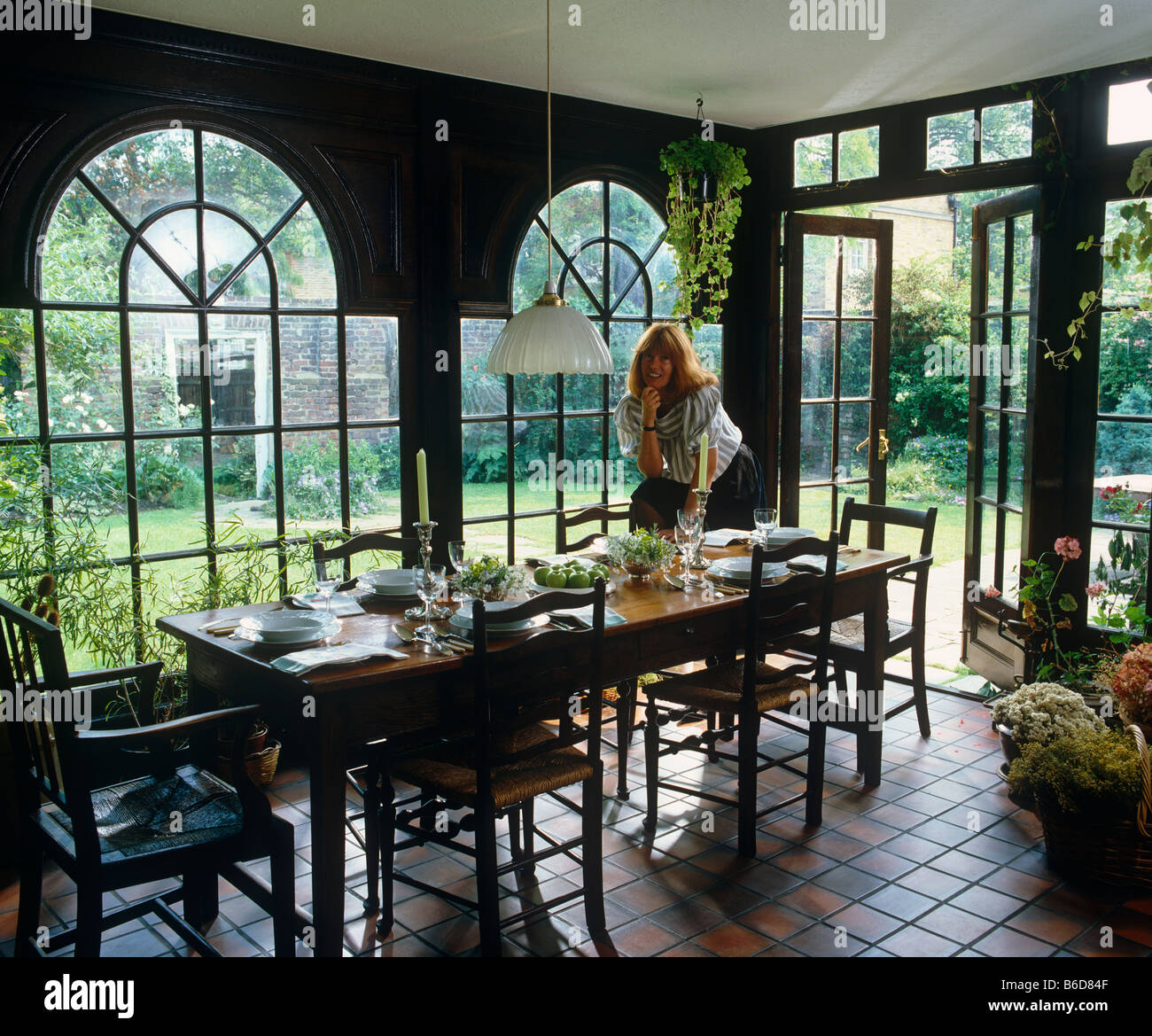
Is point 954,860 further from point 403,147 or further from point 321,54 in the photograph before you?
point 321,54

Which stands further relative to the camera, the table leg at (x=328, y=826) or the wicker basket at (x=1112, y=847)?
the wicker basket at (x=1112, y=847)

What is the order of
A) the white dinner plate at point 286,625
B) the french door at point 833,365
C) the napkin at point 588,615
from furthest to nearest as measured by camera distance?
the french door at point 833,365, the napkin at point 588,615, the white dinner plate at point 286,625

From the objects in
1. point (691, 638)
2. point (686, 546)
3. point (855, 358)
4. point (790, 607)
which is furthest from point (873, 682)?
point (855, 358)

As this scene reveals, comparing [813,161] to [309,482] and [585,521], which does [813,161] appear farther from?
[309,482]

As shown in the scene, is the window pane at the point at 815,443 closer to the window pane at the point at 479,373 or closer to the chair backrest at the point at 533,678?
the window pane at the point at 479,373

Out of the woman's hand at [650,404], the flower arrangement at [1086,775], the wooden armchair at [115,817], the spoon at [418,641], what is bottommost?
the flower arrangement at [1086,775]

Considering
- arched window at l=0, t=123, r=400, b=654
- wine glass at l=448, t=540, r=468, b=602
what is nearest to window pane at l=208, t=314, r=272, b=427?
arched window at l=0, t=123, r=400, b=654

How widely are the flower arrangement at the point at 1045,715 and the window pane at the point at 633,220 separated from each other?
282cm

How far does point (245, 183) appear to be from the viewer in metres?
4.09

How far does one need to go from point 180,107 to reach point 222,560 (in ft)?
5.43

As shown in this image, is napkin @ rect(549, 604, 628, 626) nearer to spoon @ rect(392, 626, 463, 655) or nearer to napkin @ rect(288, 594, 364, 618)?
spoon @ rect(392, 626, 463, 655)

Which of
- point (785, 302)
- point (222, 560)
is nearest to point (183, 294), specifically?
point (222, 560)

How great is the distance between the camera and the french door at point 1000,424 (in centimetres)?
480

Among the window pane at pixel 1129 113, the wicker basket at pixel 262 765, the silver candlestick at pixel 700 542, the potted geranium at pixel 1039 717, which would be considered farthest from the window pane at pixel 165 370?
the window pane at pixel 1129 113
